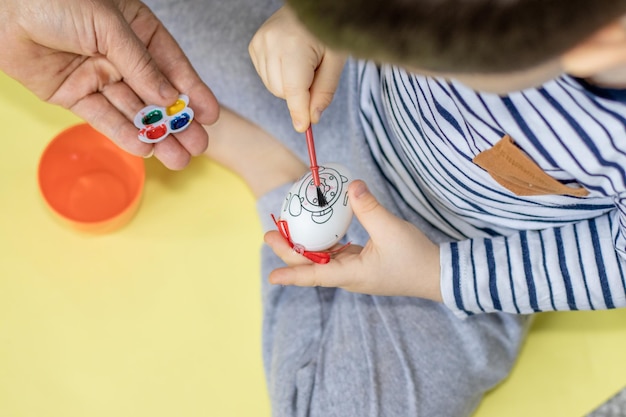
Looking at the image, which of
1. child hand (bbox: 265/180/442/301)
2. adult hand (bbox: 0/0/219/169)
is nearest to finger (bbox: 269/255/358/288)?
child hand (bbox: 265/180/442/301)

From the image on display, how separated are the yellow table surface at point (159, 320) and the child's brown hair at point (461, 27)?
2.11 feet

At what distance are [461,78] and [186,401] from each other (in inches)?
25.3

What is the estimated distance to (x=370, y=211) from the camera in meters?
0.70

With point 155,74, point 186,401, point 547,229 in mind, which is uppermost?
point 155,74

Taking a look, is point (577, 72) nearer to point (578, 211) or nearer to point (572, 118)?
point (572, 118)

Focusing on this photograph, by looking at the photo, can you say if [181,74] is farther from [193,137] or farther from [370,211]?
[370,211]

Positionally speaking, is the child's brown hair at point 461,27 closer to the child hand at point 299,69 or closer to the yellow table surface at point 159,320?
the child hand at point 299,69

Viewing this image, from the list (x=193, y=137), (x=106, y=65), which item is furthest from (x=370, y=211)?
(x=106, y=65)

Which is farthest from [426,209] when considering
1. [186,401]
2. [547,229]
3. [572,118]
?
[186,401]

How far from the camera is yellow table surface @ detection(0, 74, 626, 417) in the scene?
35.5 inches

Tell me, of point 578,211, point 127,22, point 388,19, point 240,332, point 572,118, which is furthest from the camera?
point 240,332

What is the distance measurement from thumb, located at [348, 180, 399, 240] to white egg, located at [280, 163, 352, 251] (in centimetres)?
2

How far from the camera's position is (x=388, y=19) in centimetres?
35

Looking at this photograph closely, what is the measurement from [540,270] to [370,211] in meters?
0.20
